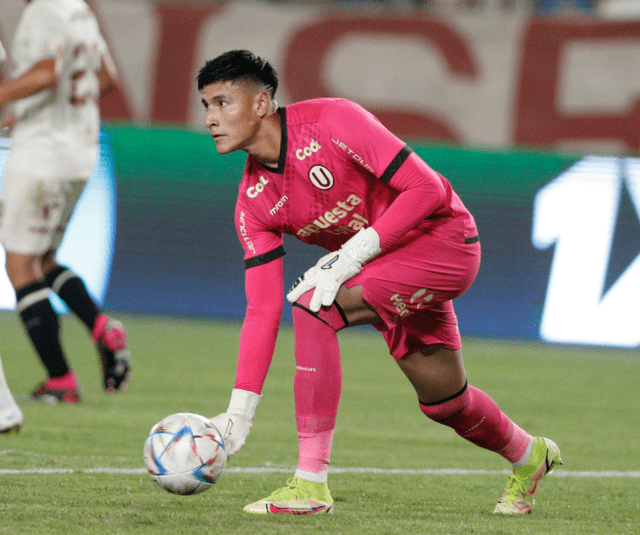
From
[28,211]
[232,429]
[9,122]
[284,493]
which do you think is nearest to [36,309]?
[28,211]

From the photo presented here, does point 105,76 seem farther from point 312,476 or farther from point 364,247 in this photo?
point 312,476

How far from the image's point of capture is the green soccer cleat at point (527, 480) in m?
3.29

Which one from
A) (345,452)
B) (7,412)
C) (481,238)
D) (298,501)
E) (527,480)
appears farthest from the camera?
(481,238)

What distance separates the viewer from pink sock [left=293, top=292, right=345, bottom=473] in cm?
305

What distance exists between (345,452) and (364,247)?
1566 millimetres

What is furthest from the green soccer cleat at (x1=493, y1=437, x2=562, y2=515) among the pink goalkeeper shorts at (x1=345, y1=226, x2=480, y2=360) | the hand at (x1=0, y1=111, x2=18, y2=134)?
the hand at (x1=0, y1=111, x2=18, y2=134)

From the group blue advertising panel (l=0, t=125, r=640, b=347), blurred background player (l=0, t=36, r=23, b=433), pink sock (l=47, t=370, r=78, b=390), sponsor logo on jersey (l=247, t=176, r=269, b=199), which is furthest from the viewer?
blue advertising panel (l=0, t=125, r=640, b=347)

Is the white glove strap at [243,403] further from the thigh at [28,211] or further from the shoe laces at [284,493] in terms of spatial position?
the thigh at [28,211]

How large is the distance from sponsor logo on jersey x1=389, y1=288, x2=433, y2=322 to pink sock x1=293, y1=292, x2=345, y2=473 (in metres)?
0.18

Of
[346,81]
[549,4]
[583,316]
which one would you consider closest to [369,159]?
[583,316]

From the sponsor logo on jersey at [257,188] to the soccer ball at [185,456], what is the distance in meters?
0.76

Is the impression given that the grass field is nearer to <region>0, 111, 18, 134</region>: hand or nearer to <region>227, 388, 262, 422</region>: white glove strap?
<region>227, 388, 262, 422</region>: white glove strap

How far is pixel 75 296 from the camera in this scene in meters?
5.32

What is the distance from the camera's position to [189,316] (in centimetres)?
927
